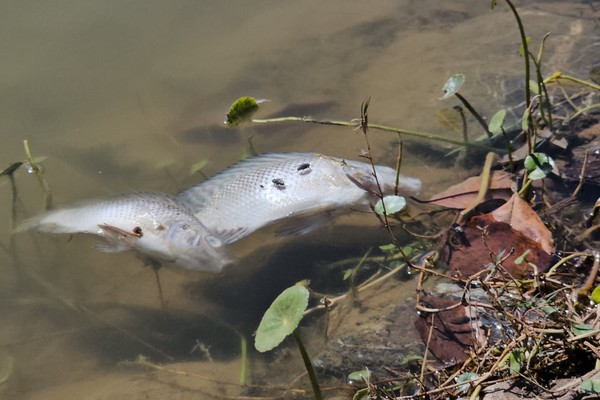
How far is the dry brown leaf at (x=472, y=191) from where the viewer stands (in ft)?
9.39

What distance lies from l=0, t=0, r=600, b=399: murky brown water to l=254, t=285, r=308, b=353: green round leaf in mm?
732

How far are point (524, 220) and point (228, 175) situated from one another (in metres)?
1.40

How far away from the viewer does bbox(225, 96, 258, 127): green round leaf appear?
279 cm

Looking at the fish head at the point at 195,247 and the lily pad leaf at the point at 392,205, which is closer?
the lily pad leaf at the point at 392,205

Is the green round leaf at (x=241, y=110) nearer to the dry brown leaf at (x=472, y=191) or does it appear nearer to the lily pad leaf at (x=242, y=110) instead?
the lily pad leaf at (x=242, y=110)

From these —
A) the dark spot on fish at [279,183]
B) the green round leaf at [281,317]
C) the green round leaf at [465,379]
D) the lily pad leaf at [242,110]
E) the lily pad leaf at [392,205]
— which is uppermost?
the lily pad leaf at [242,110]

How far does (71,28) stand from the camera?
5.39m

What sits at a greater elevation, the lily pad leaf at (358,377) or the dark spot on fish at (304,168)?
the dark spot on fish at (304,168)

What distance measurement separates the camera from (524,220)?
8.50 feet

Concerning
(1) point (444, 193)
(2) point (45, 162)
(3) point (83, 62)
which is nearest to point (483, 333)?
(1) point (444, 193)

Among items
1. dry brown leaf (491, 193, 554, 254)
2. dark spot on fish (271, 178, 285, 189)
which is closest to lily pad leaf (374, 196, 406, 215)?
dry brown leaf (491, 193, 554, 254)

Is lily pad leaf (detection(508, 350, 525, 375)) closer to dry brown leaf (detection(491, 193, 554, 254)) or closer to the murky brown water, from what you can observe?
dry brown leaf (detection(491, 193, 554, 254))

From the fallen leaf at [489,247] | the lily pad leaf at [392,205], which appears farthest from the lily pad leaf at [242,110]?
the fallen leaf at [489,247]

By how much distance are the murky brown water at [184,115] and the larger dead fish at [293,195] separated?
0.79 feet
